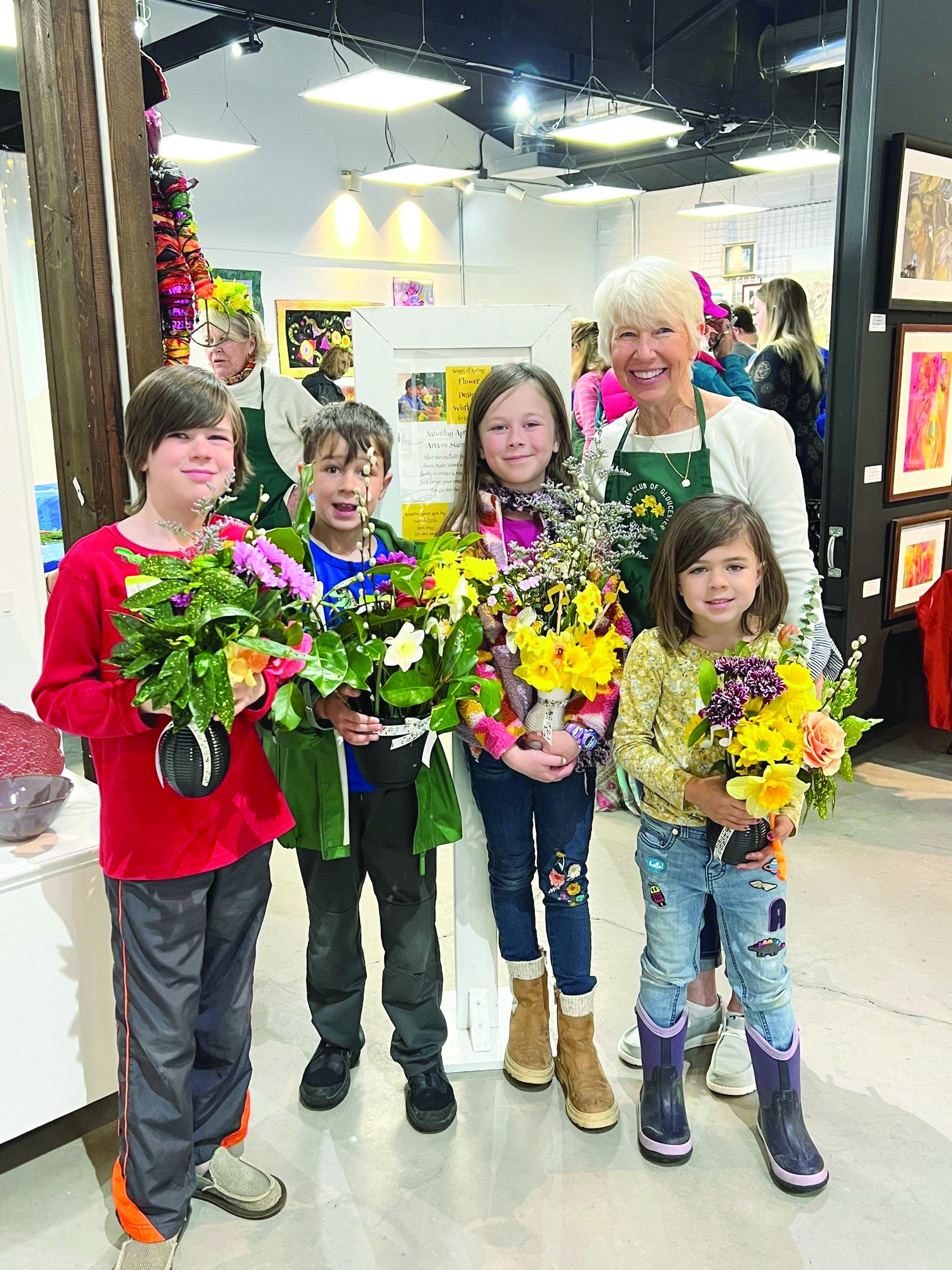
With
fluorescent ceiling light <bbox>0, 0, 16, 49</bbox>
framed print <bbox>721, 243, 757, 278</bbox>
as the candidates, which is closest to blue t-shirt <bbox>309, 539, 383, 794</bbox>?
fluorescent ceiling light <bbox>0, 0, 16, 49</bbox>

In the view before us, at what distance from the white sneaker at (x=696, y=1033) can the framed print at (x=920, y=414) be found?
2.73 metres

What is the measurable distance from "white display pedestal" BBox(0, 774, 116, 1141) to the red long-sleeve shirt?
0.37 meters

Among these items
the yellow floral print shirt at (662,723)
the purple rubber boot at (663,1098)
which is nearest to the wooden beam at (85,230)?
the yellow floral print shirt at (662,723)

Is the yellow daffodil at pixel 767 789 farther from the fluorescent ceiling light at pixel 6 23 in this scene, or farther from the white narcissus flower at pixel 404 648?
the fluorescent ceiling light at pixel 6 23

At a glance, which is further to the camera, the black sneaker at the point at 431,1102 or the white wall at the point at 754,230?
the white wall at the point at 754,230

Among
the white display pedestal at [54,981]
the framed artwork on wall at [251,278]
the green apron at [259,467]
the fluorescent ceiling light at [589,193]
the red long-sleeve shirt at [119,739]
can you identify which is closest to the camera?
the red long-sleeve shirt at [119,739]

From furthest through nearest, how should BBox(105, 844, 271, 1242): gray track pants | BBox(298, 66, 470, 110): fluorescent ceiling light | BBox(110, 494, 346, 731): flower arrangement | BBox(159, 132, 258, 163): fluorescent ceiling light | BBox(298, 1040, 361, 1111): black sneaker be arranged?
1. BBox(159, 132, 258, 163): fluorescent ceiling light
2. BBox(298, 66, 470, 110): fluorescent ceiling light
3. BBox(298, 1040, 361, 1111): black sneaker
4. BBox(105, 844, 271, 1242): gray track pants
5. BBox(110, 494, 346, 731): flower arrangement

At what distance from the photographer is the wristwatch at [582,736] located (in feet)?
7.19

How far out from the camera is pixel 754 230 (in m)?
10.9

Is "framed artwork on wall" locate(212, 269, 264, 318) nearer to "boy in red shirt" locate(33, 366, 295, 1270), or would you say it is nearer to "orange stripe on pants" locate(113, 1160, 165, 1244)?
"boy in red shirt" locate(33, 366, 295, 1270)

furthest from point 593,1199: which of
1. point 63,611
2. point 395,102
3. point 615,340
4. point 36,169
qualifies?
point 395,102

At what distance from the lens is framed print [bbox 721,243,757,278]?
36.0 ft

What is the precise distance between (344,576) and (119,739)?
0.59 meters

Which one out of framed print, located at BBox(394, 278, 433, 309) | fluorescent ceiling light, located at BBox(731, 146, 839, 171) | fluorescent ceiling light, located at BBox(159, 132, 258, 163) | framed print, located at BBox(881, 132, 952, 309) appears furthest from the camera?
framed print, located at BBox(394, 278, 433, 309)
